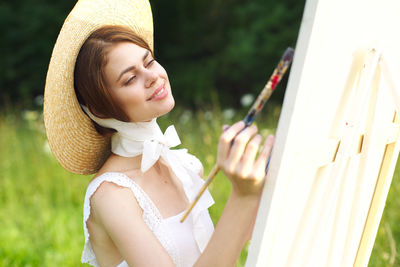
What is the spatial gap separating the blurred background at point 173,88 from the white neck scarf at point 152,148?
1.70 metres

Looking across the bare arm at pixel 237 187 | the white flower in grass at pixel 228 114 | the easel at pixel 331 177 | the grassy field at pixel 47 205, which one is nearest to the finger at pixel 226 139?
the bare arm at pixel 237 187

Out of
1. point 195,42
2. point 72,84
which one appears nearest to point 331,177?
point 72,84

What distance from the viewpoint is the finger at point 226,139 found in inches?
39.7

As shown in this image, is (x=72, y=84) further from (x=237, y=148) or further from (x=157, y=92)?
(x=237, y=148)

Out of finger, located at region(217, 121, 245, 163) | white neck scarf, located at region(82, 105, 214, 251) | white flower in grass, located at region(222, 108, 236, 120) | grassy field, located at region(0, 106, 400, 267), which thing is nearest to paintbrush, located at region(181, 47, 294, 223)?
finger, located at region(217, 121, 245, 163)

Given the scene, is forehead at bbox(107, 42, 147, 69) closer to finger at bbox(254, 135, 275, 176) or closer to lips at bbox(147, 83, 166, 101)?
lips at bbox(147, 83, 166, 101)

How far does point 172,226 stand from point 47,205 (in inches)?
111

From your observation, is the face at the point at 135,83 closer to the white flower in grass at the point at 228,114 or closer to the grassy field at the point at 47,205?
the grassy field at the point at 47,205

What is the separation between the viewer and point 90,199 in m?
1.49

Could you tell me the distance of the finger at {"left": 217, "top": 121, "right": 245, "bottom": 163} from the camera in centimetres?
101

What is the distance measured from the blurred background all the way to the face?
6.46 feet

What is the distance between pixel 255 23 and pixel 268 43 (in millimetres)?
511

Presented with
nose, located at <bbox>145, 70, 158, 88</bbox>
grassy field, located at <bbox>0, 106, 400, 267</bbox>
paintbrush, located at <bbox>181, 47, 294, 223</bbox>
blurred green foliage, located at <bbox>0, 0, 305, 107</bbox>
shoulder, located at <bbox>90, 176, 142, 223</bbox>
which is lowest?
blurred green foliage, located at <bbox>0, 0, 305, 107</bbox>

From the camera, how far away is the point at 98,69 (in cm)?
145
